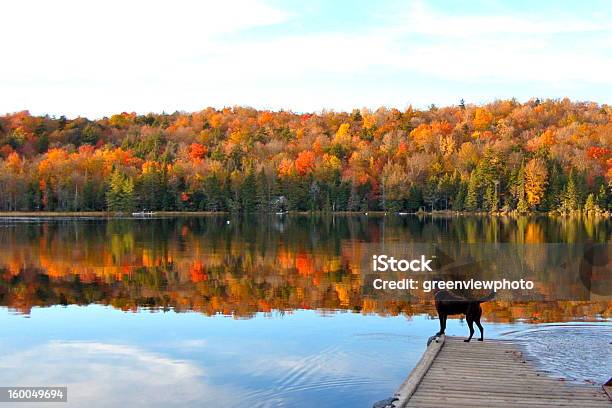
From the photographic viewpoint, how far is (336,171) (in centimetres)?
12350

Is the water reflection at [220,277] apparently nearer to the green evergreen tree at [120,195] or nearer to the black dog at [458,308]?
the black dog at [458,308]

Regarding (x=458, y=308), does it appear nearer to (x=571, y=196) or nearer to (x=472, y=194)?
(x=571, y=196)

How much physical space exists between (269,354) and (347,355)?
1.59m

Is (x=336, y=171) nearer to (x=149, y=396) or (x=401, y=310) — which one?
(x=401, y=310)

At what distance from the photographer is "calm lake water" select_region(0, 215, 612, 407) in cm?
1238

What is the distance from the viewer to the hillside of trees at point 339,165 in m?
109

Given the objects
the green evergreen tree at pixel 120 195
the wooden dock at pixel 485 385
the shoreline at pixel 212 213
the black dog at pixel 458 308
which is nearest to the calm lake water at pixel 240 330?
the wooden dock at pixel 485 385

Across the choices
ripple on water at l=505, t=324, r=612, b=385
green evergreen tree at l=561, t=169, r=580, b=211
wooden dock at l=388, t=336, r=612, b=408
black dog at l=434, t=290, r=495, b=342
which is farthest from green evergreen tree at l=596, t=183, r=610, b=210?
wooden dock at l=388, t=336, r=612, b=408

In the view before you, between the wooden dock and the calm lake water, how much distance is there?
0.77 meters

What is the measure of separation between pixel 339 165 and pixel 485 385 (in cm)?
11756

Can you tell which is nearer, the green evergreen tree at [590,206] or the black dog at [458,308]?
the black dog at [458,308]

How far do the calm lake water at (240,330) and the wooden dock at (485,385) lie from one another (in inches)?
30.5

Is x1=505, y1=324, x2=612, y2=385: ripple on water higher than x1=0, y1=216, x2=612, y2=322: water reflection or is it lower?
higher

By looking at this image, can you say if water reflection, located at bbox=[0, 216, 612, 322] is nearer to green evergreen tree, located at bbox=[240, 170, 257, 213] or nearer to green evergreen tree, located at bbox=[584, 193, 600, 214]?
green evergreen tree, located at bbox=[584, 193, 600, 214]
